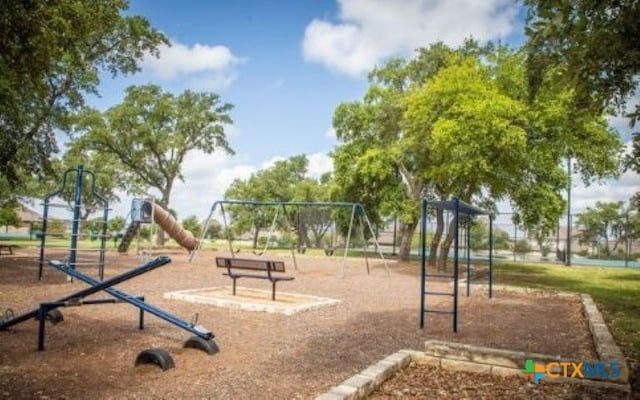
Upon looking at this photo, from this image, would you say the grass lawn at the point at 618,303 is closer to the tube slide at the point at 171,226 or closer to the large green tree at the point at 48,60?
the large green tree at the point at 48,60

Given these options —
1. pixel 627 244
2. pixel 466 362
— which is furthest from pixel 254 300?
pixel 627 244

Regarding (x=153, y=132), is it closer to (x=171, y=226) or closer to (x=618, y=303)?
(x=171, y=226)

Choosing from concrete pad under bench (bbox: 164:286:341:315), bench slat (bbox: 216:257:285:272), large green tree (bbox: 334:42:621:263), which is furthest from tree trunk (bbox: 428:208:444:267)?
bench slat (bbox: 216:257:285:272)

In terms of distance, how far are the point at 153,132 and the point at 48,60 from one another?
30840 millimetres

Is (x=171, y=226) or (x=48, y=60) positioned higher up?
(x=48, y=60)

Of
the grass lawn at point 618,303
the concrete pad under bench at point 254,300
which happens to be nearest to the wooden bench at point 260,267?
the concrete pad under bench at point 254,300

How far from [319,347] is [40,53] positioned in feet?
18.4

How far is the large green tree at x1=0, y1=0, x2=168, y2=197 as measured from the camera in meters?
6.69

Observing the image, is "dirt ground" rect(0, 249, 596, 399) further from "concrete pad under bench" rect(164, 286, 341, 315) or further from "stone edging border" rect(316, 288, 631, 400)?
"stone edging border" rect(316, 288, 631, 400)

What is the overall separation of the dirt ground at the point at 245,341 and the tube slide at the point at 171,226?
512 inches

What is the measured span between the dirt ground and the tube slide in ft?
42.7

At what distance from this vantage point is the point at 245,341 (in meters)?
6.73

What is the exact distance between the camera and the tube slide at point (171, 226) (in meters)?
25.2

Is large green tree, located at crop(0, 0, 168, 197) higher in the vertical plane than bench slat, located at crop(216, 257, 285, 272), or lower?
higher
